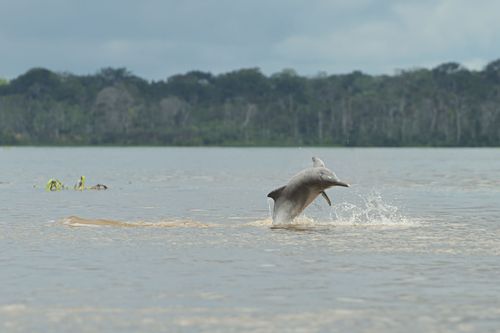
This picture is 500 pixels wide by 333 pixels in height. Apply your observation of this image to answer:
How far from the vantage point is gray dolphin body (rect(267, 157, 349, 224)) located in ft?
121

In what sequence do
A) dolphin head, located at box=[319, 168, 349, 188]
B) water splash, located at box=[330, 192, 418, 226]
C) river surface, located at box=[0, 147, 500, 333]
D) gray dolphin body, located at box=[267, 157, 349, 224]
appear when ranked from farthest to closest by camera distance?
water splash, located at box=[330, 192, 418, 226], gray dolphin body, located at box=[267, 157, 349, 224], dolphin head, located at box=[319, 168, 349, 188], river surface, located at box=[0, 147, 500, 333]

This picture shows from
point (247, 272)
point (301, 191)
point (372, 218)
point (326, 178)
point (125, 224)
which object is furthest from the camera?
point (372, 218)

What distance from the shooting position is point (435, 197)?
201 ft

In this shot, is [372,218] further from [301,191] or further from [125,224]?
[125,224]

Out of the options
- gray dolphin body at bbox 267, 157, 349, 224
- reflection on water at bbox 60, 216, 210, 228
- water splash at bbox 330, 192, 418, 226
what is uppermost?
gray dolphin body at bbox 267, 157, 349, 224

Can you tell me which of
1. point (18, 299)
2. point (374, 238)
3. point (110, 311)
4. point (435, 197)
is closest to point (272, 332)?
point (110, 311)

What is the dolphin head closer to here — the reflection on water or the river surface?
the river surface

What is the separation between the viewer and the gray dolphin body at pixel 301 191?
36906 mm

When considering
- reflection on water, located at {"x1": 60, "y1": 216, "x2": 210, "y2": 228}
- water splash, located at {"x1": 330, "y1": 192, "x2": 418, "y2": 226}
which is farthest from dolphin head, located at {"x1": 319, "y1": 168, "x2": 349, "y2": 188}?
reflection on water, located at {"x1": 60, "y1": 216, "x2": 210, "y2": 228}

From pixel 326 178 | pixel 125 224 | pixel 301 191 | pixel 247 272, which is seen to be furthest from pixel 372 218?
pixel 247 272

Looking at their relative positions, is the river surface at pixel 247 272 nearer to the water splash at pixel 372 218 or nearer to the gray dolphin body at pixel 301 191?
the water splash at pixel 372 218

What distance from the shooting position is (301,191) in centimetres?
3775

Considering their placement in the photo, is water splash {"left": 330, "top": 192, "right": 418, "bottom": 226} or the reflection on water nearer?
the reflection on water

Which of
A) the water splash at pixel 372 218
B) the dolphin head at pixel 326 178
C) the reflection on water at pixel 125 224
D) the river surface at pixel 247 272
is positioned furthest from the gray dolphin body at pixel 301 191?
the water splash at pixel 372 218
